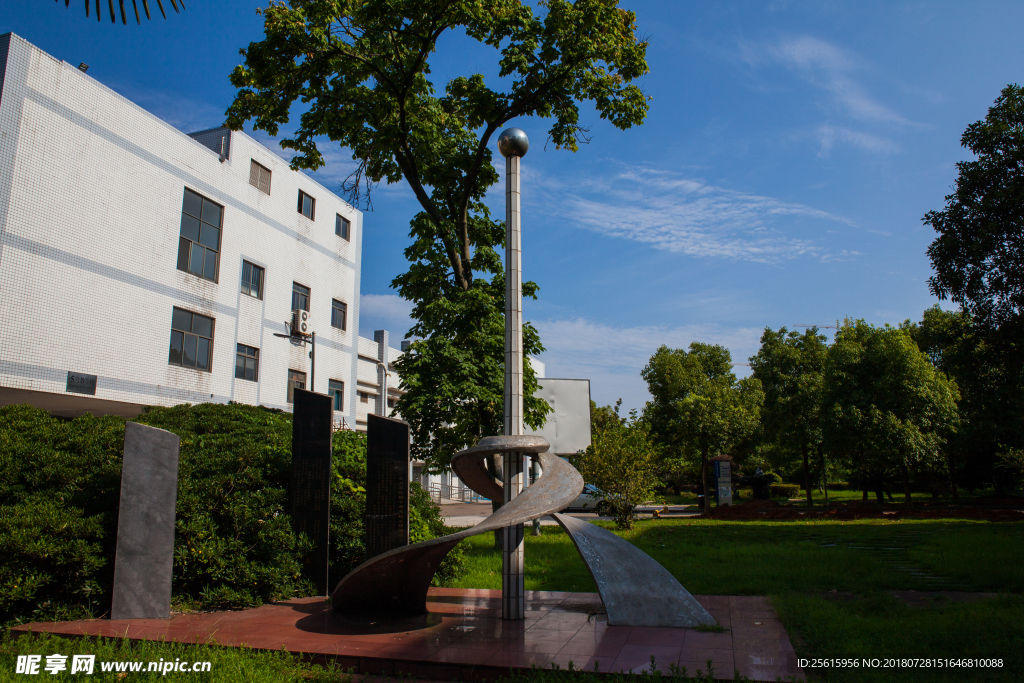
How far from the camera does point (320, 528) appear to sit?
26.0 ft

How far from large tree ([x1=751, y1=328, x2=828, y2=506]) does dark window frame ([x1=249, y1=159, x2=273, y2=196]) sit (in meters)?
21.5

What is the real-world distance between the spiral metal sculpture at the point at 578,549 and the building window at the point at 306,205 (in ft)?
67.6

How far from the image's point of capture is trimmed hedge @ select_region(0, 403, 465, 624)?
6355 mm

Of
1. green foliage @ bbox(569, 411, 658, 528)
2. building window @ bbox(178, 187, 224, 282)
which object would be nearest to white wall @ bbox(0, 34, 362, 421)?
building window @ bbox(178, 187, 224, 282)

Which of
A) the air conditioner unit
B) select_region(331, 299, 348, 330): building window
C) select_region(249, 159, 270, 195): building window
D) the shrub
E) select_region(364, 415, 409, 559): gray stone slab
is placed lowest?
the shrub

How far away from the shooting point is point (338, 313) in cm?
2661

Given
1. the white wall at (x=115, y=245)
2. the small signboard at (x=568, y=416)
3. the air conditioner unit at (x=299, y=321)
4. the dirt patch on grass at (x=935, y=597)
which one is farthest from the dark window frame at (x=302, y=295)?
the dirt patch on grass at (x=935, y=597)

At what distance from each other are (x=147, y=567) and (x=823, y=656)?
259 inches

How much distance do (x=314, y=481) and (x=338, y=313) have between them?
19496 millimetres

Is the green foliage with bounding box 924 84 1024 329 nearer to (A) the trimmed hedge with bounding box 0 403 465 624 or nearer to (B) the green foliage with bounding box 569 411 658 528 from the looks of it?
(B) the green foliage with bounding box 569 411 658 528

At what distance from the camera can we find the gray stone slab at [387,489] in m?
7.65

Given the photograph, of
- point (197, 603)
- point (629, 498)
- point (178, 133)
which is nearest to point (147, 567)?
point (197, 603)

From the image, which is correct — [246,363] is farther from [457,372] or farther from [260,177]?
A: [457,372]

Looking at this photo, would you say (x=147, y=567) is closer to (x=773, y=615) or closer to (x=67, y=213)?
(x=773, y=615)
